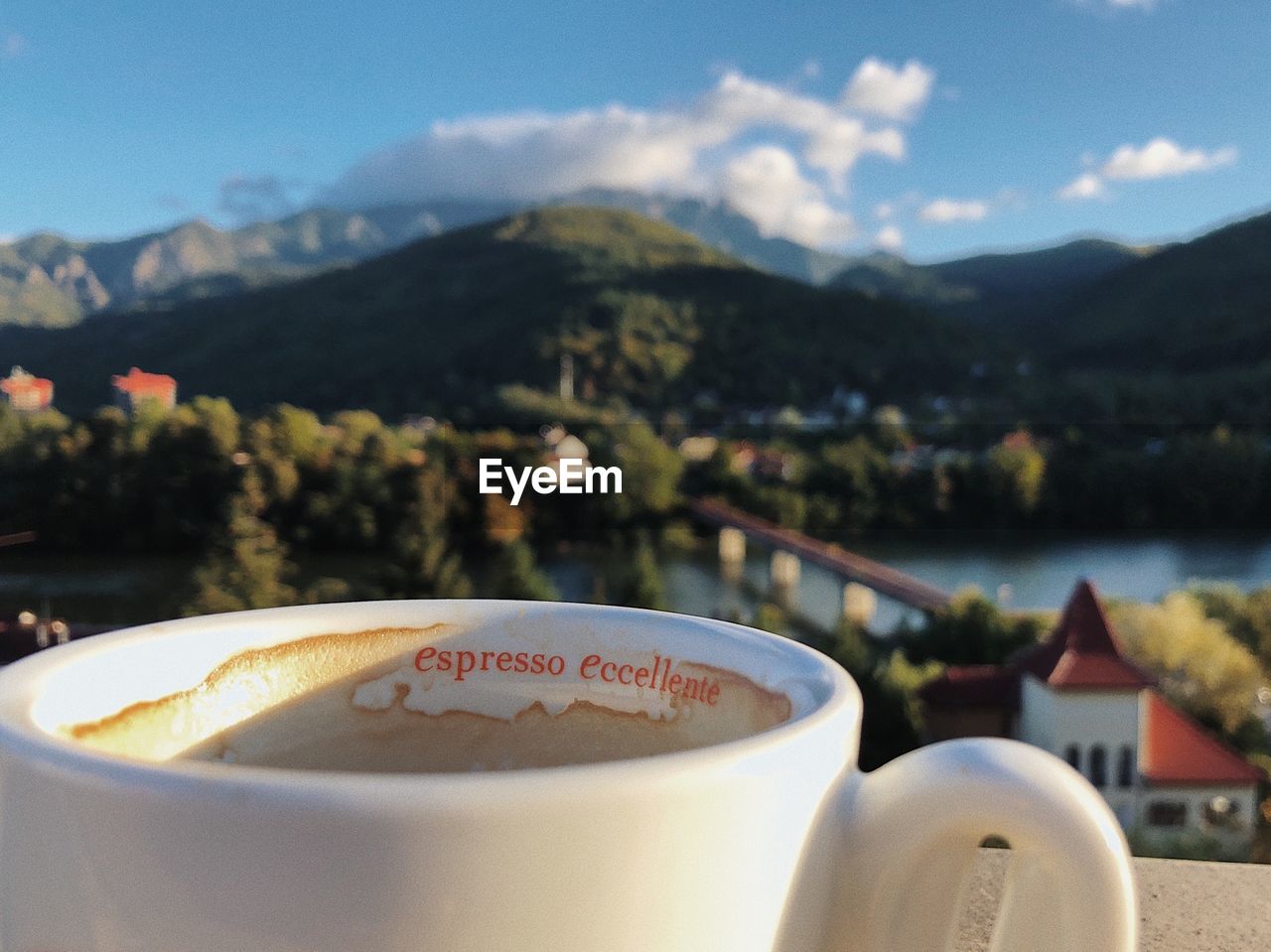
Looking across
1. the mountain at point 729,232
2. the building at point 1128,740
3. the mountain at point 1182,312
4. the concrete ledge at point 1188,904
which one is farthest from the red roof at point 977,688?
the concrete ledge at point 1188,904

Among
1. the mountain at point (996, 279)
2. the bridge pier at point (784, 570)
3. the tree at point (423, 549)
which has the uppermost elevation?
the mountain at point (996, 279)

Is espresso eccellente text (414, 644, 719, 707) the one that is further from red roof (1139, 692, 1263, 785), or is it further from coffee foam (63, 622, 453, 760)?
red roof (1139, 692, 1263, 785)

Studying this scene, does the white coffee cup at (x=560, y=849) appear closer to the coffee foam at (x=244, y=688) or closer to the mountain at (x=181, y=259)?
the coffee foam at (x=244, y=688)

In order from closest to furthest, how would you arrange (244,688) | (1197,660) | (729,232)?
(244,688) → (1197,660) → (729,232)

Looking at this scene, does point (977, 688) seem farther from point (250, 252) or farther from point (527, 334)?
point (250, 252)

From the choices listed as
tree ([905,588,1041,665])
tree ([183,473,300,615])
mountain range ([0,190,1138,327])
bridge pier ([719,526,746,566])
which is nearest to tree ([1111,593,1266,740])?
tree ([905,588,1041,665])

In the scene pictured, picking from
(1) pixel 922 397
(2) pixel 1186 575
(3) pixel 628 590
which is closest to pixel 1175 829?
(2) pixel 1186 575

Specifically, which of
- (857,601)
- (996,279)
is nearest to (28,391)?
(857,601)
